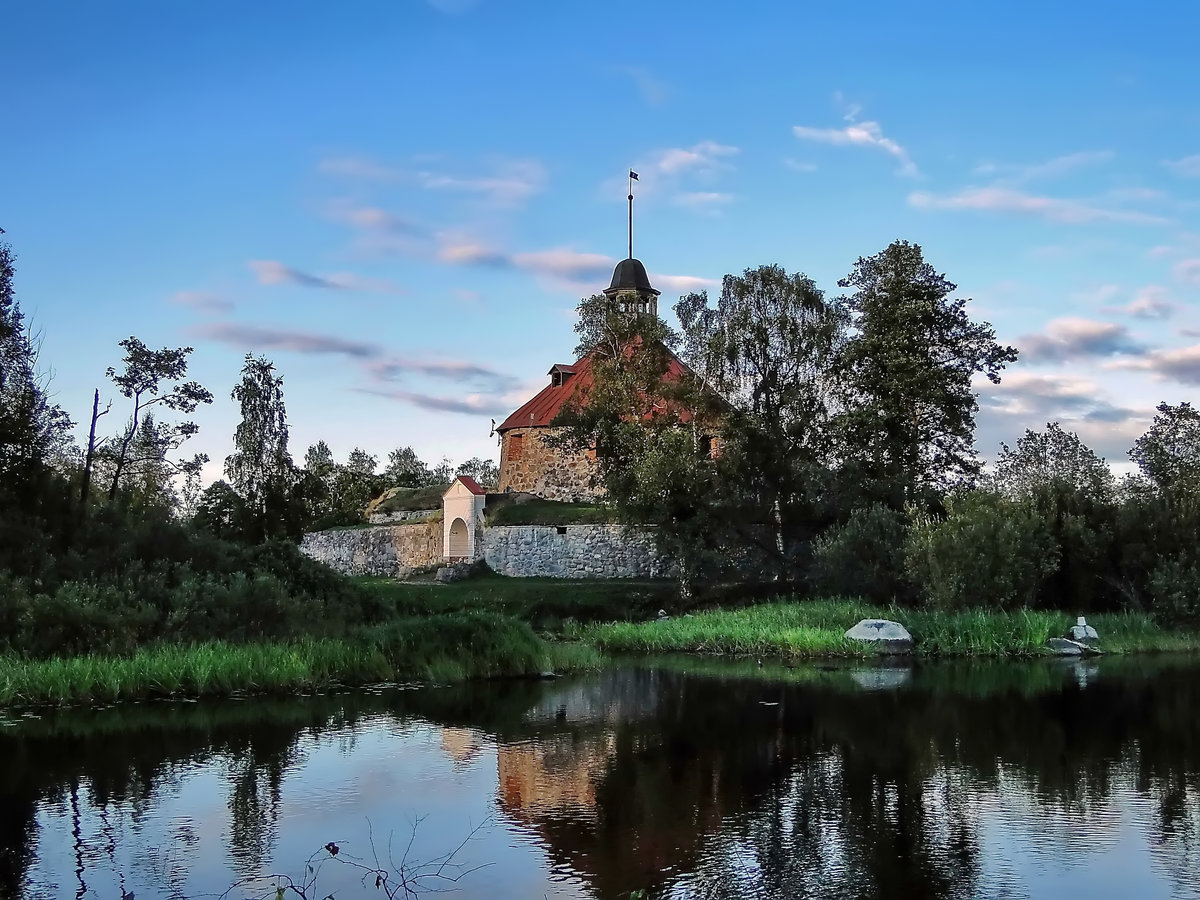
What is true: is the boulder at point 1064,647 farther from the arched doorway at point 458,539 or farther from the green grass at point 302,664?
the arched doorway at point 458,539

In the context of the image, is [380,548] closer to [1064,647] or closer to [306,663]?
[306,663]

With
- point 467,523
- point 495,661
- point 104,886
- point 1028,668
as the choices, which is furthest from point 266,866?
point 467,523

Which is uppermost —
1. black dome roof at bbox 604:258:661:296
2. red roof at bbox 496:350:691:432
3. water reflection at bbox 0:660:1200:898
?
black dome roof at bbox 604:258:661:296

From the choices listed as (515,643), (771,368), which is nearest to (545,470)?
(771,368)

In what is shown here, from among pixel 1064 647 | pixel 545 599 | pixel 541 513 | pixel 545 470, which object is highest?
pixel 545 470

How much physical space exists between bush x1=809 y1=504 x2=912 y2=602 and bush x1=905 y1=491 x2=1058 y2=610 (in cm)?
103

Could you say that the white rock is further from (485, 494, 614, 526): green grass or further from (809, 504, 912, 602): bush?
(485, 494, 614, 526): green grass

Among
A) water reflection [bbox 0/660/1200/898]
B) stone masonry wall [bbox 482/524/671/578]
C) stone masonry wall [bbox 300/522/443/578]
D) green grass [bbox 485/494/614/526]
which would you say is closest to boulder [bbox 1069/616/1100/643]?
water reflection [bbox 0/660/1200/898]

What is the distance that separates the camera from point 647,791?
10.1 m

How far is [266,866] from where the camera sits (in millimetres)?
7738

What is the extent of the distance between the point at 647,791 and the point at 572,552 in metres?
28.1

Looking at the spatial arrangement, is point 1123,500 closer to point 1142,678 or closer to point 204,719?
point 1142,678

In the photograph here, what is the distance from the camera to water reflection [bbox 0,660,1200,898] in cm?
751

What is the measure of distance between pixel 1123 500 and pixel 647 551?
590 inches
